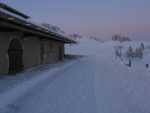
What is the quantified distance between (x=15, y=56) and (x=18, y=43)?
910mm

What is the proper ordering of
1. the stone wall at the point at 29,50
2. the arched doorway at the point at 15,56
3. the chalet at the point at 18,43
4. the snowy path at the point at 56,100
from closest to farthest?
the snowy path at the point at 56,100 < the chalet at the point at 18,43 < the stone wall at the point at 29,50 < the arched doorway at the point at 15,56

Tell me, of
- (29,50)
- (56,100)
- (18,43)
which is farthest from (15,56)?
(56,100)

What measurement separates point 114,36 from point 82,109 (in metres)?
130

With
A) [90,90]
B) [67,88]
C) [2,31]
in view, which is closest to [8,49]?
[2,31]

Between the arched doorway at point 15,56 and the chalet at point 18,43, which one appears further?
the arched doorway at point 15,56

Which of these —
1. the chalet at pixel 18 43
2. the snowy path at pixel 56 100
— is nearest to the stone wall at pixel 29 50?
the chalet at pixel 18 43

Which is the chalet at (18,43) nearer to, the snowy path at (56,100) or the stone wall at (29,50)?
the stone wall at (29,50)

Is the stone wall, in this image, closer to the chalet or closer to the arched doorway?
the chalet

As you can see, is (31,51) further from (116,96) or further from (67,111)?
(67,111)

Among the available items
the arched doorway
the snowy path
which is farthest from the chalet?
the snowy path

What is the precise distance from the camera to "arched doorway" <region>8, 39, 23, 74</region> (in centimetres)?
1327

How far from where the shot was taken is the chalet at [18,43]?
10384mm

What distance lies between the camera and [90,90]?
341 inches

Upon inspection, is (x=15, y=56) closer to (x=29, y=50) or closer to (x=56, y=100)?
(x=29, y=50)
